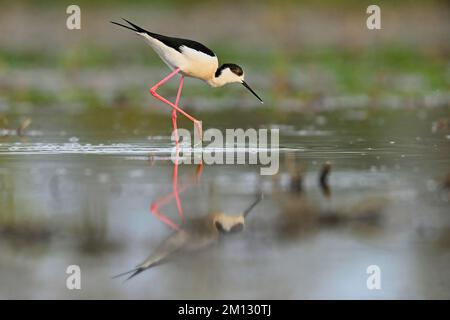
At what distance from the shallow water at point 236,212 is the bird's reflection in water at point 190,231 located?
5cm

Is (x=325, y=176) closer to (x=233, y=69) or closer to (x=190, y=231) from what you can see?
(x=190, y=231)

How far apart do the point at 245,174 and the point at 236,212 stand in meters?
1.41

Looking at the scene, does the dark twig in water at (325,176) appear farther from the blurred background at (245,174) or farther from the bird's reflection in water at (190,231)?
the bird's reflection in water at (190,231)

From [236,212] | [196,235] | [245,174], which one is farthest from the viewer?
[245,174]

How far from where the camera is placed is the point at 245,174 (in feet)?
24.8

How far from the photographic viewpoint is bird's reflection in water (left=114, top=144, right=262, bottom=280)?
17.0ft

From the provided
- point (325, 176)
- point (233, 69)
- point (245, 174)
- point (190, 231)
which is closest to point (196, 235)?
point (190, 231)

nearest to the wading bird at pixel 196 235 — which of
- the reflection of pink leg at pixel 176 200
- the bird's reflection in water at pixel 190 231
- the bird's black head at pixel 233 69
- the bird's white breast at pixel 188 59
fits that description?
the bird's reflection in water at pixel 190 231

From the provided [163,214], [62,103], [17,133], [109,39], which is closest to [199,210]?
[163,214]

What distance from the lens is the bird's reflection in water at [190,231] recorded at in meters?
5.18

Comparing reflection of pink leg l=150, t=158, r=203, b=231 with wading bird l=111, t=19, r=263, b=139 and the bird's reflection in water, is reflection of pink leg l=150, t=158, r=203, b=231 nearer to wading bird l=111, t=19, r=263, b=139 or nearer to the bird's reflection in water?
the bird's reflection in water

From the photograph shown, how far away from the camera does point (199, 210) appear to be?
6.26 m

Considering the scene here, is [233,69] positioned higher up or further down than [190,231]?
higher up

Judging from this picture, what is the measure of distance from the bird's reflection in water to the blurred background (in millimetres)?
64
